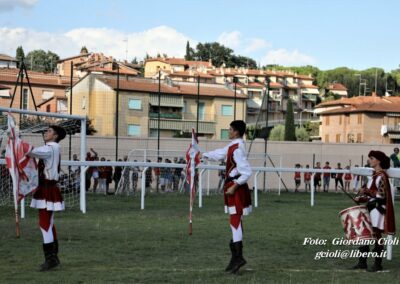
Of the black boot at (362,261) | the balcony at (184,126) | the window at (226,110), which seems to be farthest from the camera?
the window at (226,110)

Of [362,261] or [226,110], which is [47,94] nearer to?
[226,110]

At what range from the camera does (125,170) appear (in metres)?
30.1

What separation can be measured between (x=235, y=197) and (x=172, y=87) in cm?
6331

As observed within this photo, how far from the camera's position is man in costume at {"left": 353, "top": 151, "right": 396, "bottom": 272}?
10367 millimetres

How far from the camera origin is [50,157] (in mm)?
10148

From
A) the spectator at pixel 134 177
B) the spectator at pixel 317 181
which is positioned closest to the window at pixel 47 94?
the spectator at pixel 317 181

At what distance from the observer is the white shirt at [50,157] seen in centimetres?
1005

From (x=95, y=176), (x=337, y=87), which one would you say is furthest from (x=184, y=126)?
(x=337, y=87)

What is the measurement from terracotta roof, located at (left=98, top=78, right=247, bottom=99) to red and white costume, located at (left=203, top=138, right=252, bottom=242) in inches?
1988

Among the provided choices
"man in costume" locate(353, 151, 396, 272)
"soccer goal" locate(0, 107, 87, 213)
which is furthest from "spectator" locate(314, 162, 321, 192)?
"man in costume" locate(353, 151, 396, 272)

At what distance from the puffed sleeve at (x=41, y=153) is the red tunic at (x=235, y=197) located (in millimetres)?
2374

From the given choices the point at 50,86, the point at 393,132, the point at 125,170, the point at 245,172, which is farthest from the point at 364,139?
the point at 245,172

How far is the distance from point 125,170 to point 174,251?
18.4 m

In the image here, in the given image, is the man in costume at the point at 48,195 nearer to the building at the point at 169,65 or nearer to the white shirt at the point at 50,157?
the white shirt at the point at 50,157
